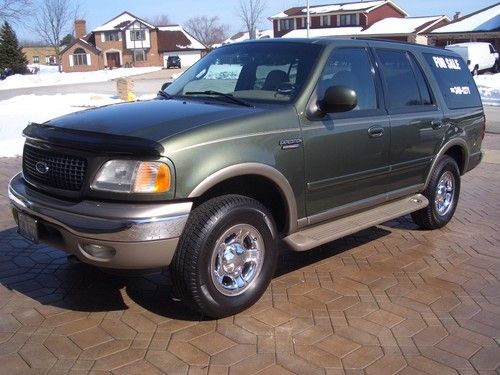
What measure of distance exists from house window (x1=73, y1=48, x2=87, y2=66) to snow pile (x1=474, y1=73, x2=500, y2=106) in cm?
5848

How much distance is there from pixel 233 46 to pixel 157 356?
2964 millimetres

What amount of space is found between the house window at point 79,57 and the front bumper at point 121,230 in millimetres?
76196

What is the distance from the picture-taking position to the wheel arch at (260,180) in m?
3.45

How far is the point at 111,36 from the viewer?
78.0 m

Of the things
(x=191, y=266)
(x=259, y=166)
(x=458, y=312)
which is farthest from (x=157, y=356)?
(x=458, y=312)

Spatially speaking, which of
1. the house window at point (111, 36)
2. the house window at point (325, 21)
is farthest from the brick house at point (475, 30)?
the house window at point (111, 36)

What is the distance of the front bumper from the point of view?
322 cm

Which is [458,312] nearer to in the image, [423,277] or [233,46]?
[423,277]

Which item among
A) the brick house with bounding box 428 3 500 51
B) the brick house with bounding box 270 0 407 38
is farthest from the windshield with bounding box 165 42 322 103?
the brick house with bounding box 270 0 407 38

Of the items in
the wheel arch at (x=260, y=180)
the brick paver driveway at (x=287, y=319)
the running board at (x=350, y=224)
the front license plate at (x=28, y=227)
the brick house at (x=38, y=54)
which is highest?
the brick house at (x=38, y=54)

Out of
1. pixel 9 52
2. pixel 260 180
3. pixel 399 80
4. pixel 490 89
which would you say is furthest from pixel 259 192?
pixel 9 52

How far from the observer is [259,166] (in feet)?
12.1

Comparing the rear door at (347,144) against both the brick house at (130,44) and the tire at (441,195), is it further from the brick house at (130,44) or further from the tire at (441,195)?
the brick house at (130,44)

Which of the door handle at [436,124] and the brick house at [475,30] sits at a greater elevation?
the brick house at [475,30]
